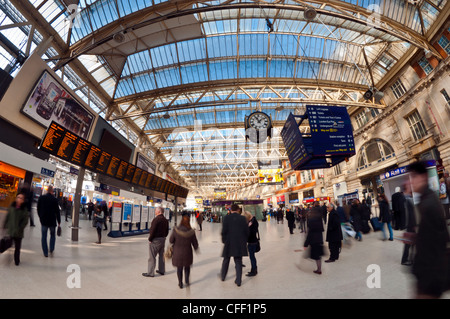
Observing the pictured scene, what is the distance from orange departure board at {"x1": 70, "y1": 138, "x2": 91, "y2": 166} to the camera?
27.1ft

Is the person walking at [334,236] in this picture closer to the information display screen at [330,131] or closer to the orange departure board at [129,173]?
the information display screen at [330,131]

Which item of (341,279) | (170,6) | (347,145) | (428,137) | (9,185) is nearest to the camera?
(341,279)

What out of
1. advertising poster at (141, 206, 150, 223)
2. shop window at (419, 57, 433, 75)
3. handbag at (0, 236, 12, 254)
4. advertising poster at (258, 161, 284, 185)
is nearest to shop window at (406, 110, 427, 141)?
shop window at (419, 57, 433, 75)

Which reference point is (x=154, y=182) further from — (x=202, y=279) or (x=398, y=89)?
(x=398, y=89)

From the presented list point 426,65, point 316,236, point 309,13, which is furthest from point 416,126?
point 316,236

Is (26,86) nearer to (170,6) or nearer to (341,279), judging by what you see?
(170,6)

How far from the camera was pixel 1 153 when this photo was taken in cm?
745

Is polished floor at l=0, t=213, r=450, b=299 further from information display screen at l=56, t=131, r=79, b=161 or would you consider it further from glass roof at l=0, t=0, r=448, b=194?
glass roof at l=0, t=0, r=448, b=194

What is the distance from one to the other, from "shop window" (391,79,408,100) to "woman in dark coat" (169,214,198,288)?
2116 cm

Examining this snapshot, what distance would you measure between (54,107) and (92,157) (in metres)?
2.96

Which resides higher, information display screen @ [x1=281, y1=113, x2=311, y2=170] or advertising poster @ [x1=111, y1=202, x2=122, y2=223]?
information display screen @ [x1=281, y1=113, x2=311, y2=170]

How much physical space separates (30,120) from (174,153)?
75.4 ft

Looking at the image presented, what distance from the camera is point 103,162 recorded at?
1038 centimetres
